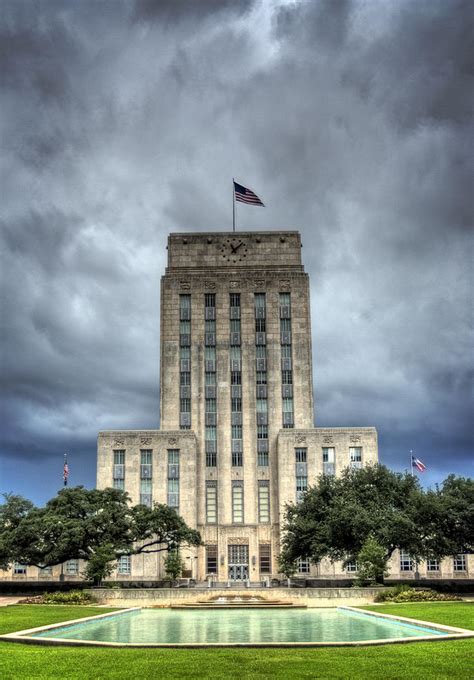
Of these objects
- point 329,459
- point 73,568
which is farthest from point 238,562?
point 73,568

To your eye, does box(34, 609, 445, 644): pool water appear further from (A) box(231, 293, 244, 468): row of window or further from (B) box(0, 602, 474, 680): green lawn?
(A) box(231, 293, 244, 468): row of window

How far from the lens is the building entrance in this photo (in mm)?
83062

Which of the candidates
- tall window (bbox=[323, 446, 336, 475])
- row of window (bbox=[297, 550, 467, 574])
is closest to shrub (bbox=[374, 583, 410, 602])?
row of window (bbox=[297, 550, 467, 574])

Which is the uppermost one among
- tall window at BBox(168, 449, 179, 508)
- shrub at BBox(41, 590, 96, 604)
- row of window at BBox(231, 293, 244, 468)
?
row of window at BBox(231, 293, 244, 468)

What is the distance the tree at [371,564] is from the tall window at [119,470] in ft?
122

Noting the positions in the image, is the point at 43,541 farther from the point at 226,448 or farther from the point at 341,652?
the point at 341,652

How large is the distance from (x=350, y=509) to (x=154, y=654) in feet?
128

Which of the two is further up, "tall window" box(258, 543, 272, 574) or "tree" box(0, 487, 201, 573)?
"tree" box(0, 487, 201, 573)

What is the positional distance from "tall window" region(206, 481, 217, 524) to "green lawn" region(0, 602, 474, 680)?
65016 millimetres

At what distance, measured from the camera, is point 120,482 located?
274 feet

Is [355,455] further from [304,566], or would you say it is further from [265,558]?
[265,558]

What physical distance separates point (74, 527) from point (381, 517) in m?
23.3

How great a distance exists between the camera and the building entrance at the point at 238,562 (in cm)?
8306

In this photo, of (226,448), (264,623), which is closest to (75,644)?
(264,623)
